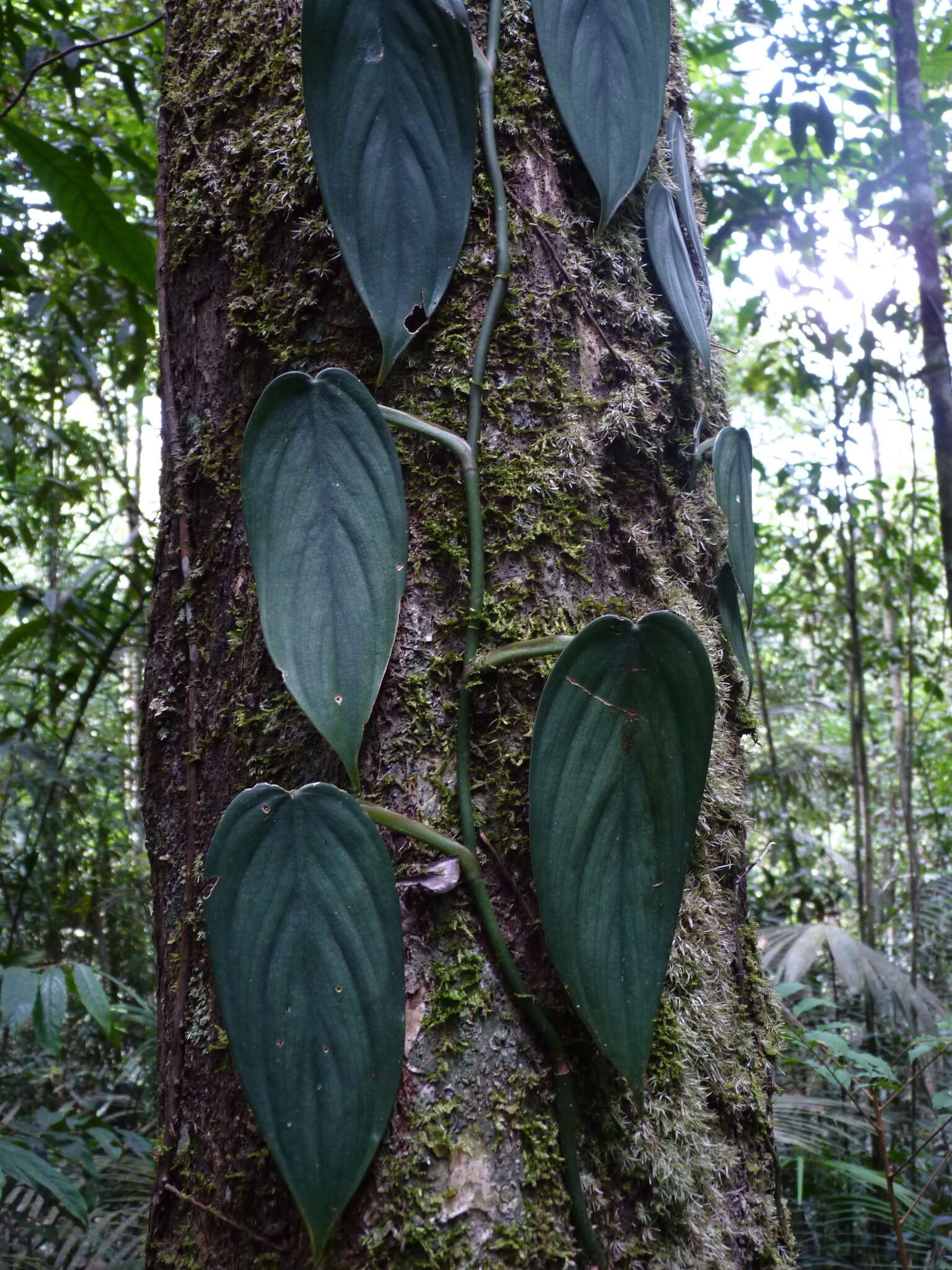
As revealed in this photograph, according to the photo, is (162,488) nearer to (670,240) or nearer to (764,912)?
(670,240)

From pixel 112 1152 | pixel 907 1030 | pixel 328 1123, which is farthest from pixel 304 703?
pixel 907 1030

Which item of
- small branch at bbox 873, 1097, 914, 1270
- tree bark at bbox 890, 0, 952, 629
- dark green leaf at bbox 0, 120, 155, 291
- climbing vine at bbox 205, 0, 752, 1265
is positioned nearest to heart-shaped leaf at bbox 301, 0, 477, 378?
climbing vine at bbox 205, 0, 752, 1265

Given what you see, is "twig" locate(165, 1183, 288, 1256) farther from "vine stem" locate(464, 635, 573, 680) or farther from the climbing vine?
"vine stem" locate(464, 635, 573, 680)

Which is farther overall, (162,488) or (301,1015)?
(162,488)

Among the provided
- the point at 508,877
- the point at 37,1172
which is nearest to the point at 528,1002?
the point at 508,877

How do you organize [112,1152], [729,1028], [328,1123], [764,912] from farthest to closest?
→ [764,912] → [112,1152] → [729,1028] → [328,1123]

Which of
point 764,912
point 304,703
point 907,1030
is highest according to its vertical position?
point 304,703

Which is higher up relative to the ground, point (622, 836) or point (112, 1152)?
point (622, 836)

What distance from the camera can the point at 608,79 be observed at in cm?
53

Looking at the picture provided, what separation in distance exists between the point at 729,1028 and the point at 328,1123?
0.76 feet

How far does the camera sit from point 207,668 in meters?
0.50

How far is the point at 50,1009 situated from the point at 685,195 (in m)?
0.99

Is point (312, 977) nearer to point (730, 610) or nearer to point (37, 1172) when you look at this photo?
point (730, 610)

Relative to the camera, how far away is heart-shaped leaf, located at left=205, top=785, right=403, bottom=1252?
35 cm
